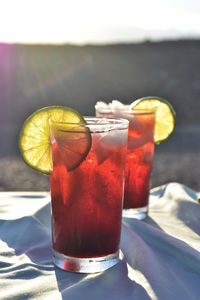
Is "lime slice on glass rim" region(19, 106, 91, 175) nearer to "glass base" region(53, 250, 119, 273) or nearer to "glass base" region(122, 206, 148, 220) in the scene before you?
"glass base" region(53, 250, 119, 273)

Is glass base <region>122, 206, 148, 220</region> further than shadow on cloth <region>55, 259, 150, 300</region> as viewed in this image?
Yes

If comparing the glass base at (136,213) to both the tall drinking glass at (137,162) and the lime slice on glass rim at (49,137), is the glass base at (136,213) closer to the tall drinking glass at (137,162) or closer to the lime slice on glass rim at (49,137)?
the tall drinking glass at (137,162)

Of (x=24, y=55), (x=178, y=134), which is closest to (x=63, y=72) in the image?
(x=24, y=55)

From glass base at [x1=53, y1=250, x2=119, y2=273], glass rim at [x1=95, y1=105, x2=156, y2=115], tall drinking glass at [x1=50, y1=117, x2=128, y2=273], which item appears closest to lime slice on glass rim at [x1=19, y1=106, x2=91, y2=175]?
tall drinking glass at [x1=50, y1=117, x2=128, y2=273]

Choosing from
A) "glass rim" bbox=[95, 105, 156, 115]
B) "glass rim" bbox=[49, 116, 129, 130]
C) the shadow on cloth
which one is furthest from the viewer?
"glass rim" bbox=[95, 105, 156, 115]

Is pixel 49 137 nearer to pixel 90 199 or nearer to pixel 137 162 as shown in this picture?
pixel 90 199

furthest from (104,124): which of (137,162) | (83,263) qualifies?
(137,162)

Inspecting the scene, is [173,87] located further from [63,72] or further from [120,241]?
[120,241]
